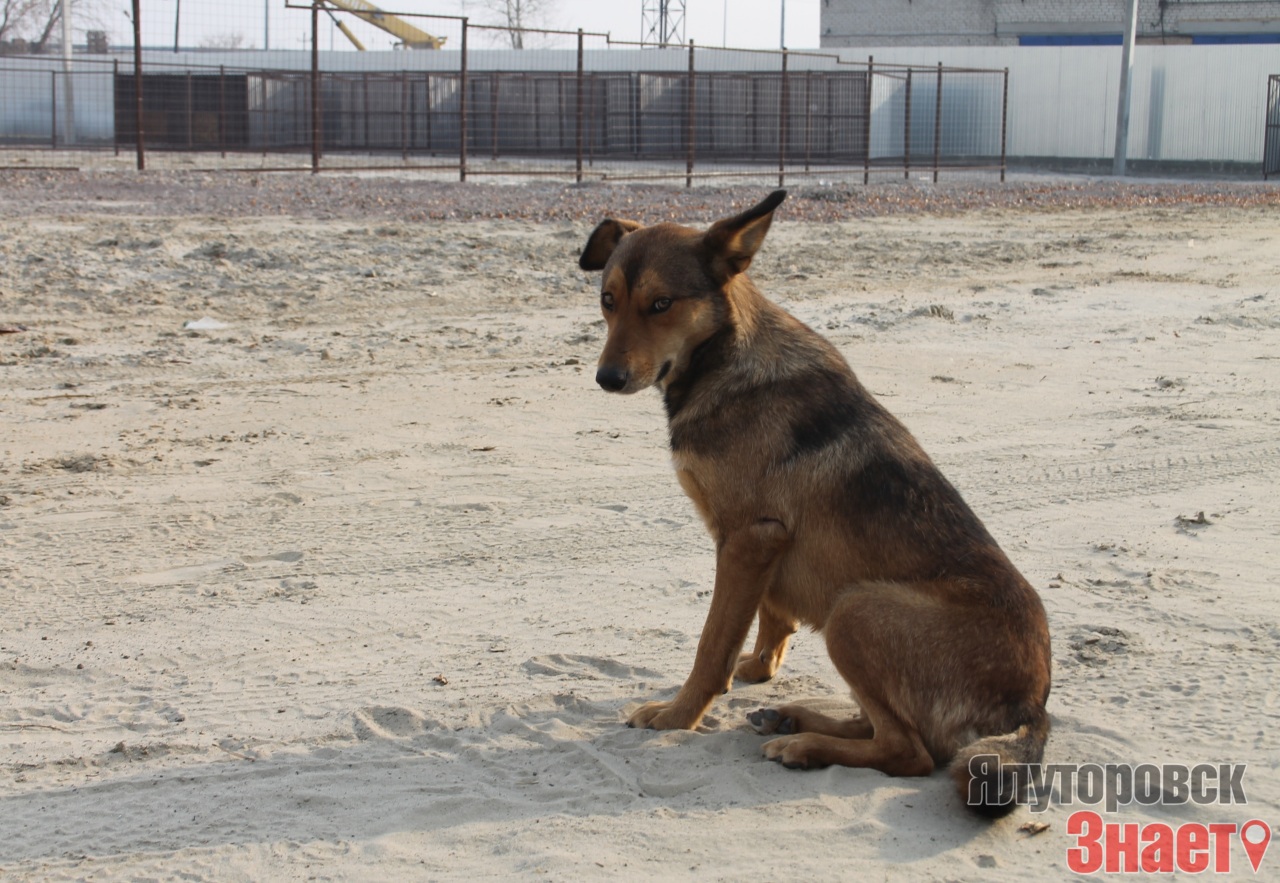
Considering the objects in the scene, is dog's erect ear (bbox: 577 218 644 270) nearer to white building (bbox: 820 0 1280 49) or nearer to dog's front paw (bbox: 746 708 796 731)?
dog's front paw (bbox: 746 708 796 731)

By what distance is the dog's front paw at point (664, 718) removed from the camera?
4.12 m

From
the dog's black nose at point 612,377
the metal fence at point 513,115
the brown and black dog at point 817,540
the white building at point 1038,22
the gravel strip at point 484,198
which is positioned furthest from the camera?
the white building at point 1038,22

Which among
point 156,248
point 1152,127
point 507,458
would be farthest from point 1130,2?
point 507,458

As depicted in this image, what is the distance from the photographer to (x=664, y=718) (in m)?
4.12

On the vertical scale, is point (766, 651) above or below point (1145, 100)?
below

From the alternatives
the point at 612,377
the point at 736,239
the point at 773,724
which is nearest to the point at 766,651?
the point at 773,724

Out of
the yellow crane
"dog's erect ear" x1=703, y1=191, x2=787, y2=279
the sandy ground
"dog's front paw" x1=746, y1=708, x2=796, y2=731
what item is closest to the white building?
the yellow crane

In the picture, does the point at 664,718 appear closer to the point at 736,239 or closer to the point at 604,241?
the point at 736,239

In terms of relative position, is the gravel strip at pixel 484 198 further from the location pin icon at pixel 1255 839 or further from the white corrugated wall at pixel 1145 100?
the location pin icon at pixel 1255 839

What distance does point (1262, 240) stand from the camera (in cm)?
1689

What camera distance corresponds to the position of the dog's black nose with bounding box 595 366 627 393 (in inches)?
166

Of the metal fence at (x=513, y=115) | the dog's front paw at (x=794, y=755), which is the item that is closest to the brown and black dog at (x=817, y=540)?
the dog's front paw at (x=794, y=755)

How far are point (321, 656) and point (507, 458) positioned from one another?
2.68m

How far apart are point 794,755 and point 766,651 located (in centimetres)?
84
